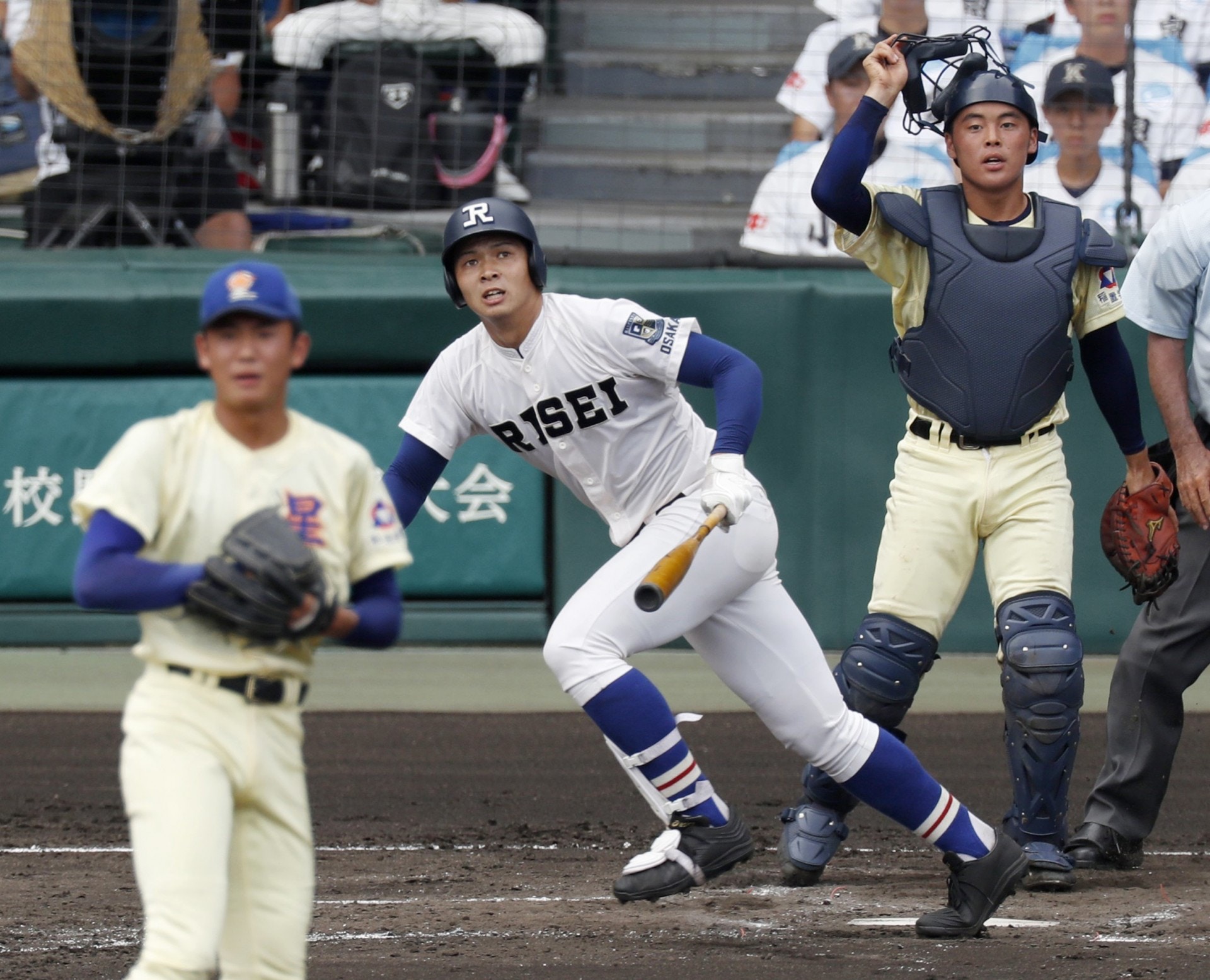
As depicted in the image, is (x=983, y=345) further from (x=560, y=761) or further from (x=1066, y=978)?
(x=560, y=761)

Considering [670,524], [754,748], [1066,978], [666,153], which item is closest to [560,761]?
[754,748]

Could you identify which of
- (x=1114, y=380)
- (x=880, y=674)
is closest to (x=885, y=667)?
(x=880, y=674)

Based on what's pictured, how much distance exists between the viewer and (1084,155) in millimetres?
8609

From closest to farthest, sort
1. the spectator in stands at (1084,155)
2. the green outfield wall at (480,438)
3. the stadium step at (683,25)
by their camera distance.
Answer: the green outfield wall at (480,438) < the spectator in stands at (1084,155) < the stadium step at (683,25)

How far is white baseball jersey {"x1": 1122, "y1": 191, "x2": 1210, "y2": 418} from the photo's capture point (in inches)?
190

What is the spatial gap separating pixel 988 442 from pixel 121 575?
8.54ft

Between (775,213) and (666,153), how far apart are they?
181cm

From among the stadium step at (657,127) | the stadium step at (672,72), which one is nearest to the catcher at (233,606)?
the stadium step at (657,127)

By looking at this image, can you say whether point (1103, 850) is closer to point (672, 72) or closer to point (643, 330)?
point (643, 330)

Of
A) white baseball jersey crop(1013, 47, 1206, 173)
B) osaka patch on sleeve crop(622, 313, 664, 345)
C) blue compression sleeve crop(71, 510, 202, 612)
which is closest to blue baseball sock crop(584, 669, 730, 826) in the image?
osaka patch on sleeve crop(622, 313, 664, 345)

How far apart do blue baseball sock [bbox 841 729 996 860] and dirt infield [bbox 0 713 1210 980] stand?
238mm

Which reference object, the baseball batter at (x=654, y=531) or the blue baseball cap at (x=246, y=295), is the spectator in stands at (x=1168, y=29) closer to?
the baseball batter at (x=654, y=531)

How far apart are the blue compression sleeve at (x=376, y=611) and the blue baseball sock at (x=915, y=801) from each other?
4.79ft

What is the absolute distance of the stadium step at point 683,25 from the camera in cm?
1101
